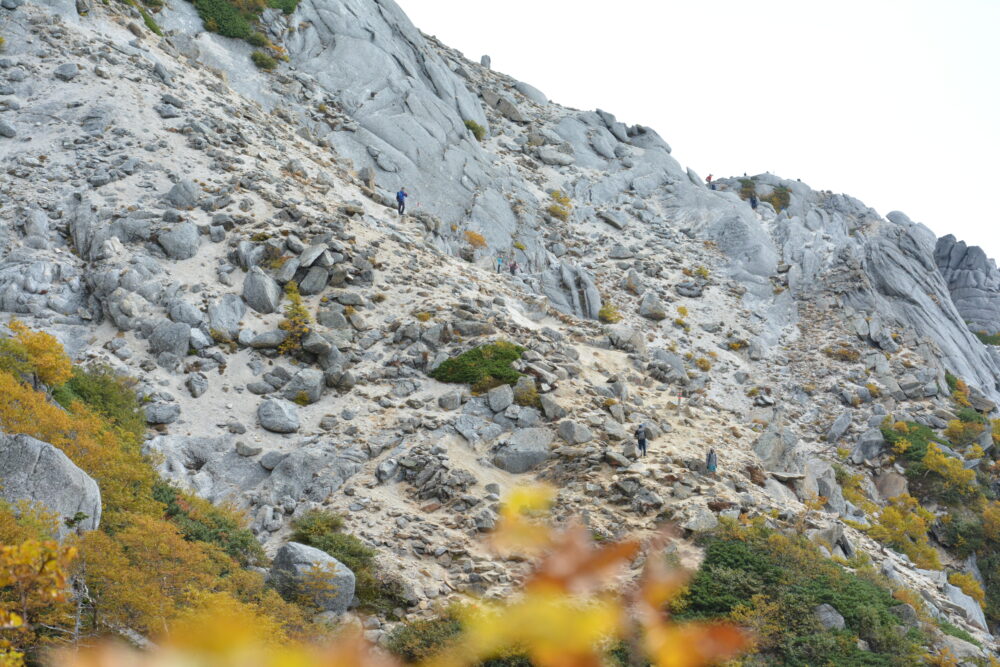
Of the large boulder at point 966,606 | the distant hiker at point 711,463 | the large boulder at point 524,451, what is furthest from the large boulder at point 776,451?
the large boulder at point 524,451

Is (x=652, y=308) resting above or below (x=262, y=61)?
below

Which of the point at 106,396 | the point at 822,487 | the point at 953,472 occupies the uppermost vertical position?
the point at 953,472

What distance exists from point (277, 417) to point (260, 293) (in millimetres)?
5365

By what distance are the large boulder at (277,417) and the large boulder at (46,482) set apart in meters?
7.16

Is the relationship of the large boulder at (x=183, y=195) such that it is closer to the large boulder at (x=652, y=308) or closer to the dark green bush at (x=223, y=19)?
the dark green bush at (x=223, y=19)

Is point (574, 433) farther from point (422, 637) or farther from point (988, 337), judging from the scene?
point (988, 337)

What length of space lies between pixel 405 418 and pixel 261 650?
10.7 meters

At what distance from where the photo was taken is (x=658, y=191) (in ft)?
161

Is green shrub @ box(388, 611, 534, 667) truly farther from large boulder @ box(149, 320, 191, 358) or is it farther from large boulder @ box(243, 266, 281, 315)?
large boulder @ box(243, 266, 281, 315)

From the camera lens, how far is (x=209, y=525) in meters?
13.7

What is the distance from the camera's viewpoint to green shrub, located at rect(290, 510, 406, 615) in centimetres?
1312

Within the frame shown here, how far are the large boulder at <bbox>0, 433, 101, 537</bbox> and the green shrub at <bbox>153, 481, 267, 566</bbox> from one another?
6.89ft

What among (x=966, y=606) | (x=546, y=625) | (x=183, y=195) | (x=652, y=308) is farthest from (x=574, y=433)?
(x=652, y=308)

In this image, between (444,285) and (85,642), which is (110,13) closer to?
(444,285)
